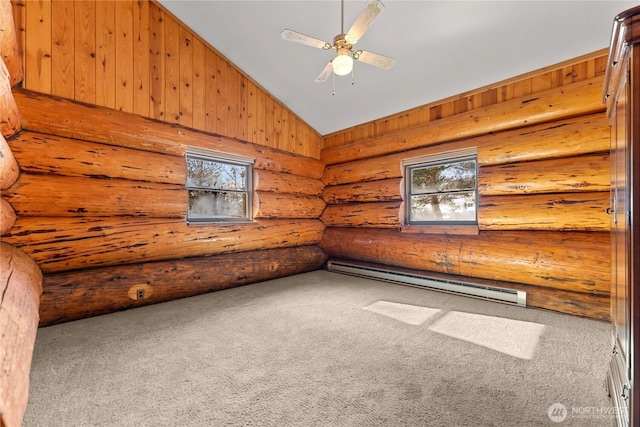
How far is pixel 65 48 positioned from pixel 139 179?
141 cm

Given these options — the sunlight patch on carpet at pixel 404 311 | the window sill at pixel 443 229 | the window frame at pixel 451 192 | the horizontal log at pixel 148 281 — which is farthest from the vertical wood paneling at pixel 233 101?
the sunlight patch on carpet at pixel 404 311

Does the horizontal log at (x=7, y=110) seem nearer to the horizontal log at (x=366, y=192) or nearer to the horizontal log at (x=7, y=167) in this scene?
the horizontal log at (x=7, y=167)

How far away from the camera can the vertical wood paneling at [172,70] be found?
134 inches

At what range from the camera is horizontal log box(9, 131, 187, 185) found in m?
2.51

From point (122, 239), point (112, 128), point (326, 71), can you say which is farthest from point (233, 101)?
point (122, 239)

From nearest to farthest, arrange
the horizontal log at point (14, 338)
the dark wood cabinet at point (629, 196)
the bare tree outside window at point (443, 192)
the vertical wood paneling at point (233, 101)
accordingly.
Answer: the horizontal log at point (14, 338) → the dark wood cabinet at point (629, 196) → the bare tree outside window at point (443, 192) → the vertical wood paneling at point (233, 101)

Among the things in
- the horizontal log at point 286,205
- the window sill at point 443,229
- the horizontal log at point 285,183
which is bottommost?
the window sill at point 443,229

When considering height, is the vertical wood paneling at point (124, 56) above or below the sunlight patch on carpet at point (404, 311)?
above

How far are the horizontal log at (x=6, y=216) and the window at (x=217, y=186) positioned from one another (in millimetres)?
1617

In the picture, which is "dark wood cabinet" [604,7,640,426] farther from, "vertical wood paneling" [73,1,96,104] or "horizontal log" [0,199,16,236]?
"vertical wood paneling" [73,1,96,104]

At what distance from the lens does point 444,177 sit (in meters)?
4.16

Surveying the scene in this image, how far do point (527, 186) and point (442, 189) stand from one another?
44.3 inches

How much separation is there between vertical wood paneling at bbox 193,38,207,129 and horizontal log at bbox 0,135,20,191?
1813 millimetres

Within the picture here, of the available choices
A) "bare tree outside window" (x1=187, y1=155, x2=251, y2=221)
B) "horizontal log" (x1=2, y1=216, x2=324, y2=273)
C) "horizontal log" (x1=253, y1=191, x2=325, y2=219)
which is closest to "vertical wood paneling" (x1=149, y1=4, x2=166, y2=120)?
"bare tree outside window" (x1=187, y1=155, x2=251, y2=221)
